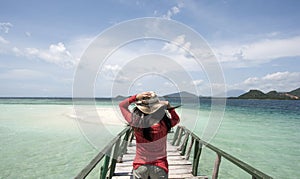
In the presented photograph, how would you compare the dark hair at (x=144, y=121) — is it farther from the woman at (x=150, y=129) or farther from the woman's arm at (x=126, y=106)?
the woman's arm at (x=126, y=106)

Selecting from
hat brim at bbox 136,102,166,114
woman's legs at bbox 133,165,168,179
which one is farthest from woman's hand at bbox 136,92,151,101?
woman's legs at bbox 133,165,168,179

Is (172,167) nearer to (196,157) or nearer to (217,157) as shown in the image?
(196,157)

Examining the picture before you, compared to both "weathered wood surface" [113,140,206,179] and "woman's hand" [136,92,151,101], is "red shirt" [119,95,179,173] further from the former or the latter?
"weathered wood surface" [113,140,206,179]

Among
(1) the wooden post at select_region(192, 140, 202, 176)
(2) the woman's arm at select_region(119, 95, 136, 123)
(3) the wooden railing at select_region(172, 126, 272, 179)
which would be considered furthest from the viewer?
(1) the wooden post at select_region(192, 140, 202, 176)

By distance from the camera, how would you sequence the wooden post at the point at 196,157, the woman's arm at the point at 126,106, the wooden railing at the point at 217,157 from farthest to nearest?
the wooden post at the point at 196,157 < the woman's arm at the point at 126,106 < the wooden railing at the point at 217,157

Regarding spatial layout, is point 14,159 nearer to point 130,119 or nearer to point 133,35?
point 133,35

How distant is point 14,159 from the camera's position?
1087 cm

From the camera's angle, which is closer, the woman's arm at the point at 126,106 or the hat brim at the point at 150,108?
the hat brim at the point at 150,108

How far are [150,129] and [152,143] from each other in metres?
0.17

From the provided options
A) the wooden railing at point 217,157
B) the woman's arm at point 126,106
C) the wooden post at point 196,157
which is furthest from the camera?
the wooden post at point 196,157

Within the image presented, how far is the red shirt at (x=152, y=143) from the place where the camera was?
259 cm

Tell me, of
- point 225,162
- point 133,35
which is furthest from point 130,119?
point 225,162

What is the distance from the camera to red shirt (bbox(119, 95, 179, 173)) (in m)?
2.59

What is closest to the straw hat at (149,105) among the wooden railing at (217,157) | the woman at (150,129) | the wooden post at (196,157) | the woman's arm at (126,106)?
the woman at (150,129)
